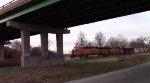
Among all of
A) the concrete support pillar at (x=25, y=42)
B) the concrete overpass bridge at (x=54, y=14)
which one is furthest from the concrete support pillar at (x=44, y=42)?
the concrete support pillar at (x=25, y=42)

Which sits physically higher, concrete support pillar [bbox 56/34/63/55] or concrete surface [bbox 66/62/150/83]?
concrete support pillar [bbox 56/34/63/55]

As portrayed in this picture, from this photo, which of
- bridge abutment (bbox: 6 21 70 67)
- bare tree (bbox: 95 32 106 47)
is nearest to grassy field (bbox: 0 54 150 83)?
bridge abutment (bbox: 6 21 70 67)

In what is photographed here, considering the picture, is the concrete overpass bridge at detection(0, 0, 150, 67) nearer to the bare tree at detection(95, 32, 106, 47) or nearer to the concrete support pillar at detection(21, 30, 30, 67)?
the concrete support pillar at detection(21, 30, 30, 67)

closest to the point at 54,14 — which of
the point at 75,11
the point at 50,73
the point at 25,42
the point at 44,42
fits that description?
the point at 75,11

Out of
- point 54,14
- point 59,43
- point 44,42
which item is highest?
point 54,14

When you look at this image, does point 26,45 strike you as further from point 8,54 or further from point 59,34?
point 8,54

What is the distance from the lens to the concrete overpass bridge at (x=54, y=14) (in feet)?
91.7

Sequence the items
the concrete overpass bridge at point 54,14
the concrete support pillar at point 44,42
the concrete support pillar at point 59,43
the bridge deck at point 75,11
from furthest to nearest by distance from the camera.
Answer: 1. the concrete support pillar at point 59,43
2. the concrete support pillar at point 44,42
3. the concrete overpass bridge at point 54,14
4. the bridge deck at point 75,11

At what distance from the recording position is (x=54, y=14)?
3275cm

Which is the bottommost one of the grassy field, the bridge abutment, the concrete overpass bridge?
the grassy field

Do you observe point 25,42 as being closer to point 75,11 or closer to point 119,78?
point 75,11

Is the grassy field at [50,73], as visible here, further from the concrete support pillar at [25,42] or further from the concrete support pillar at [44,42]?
the concrete support pillar at [44,42]

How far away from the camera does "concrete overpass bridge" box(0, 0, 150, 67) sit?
27.9m

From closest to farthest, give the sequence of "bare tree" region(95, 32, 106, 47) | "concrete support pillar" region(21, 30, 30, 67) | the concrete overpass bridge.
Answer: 1. the concrete overpass bridge
2. "concrete support pillar" region(21, 30, 30, 67)
3. "bare tree" region(95, 32, 106, 47)
